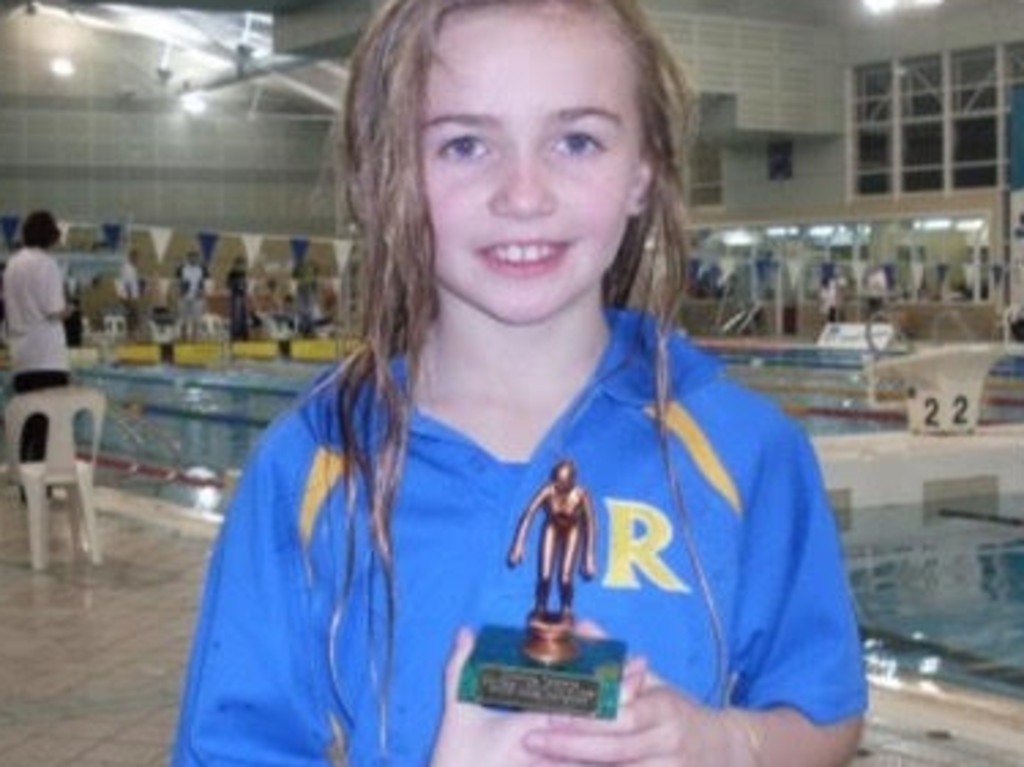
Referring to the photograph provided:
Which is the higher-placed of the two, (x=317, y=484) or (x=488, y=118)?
(x=488, y=118)

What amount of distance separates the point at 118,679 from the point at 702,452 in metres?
3.38

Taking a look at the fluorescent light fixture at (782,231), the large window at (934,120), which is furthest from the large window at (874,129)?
the fluorescent light fixture at (782,231)

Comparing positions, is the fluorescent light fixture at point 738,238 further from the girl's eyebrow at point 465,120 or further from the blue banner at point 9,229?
the girl's eyebrow at point 465,120

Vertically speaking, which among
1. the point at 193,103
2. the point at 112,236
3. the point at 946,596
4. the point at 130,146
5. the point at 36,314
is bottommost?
the point at 946,596

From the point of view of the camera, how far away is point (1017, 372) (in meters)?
16.5

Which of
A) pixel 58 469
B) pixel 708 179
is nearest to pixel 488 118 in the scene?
pixel 58 469

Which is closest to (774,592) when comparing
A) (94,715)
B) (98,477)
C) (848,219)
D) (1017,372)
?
(94,715)

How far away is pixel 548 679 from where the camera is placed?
1022mm

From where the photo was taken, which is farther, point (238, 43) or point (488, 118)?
point (238, 43)

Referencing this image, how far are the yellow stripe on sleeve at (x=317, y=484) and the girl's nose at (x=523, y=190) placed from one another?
24 cm

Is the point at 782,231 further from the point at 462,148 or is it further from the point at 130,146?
the point at 462,148

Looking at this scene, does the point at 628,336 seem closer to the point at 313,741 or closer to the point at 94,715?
the point at 313,741

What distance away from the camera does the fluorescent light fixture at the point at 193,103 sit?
34.7 meters

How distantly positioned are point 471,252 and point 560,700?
42cm
